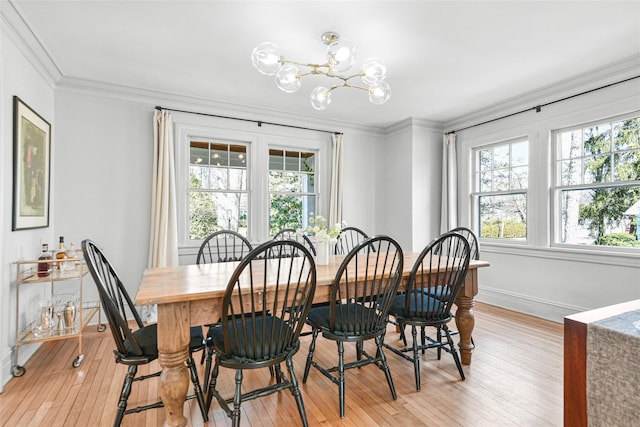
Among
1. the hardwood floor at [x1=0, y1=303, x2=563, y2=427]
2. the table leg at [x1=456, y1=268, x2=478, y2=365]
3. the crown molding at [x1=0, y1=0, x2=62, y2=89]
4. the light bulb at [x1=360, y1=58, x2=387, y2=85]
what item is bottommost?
the hardwood floor at [x1=0, y1=303, x2=563, y2=427]

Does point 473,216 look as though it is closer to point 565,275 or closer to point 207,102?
point 565,275

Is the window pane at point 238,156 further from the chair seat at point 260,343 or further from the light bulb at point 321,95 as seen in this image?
the chair seat at point 260,343

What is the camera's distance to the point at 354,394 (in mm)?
2270

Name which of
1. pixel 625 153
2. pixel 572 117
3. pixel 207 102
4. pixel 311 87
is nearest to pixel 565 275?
pixel 625 153

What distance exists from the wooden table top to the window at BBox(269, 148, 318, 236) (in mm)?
2123

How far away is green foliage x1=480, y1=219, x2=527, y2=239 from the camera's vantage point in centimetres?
426

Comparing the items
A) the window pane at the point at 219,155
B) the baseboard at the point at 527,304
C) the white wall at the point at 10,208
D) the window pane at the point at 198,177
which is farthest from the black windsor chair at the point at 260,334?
the baseboard at the point at 527,304

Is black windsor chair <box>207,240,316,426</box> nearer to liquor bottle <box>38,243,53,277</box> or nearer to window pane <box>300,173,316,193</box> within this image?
→ liquor bottle <box>38,243,53,277</box>

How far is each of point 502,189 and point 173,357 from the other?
4.31 meters

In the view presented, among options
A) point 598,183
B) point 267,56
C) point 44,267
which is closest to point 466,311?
point 598,183

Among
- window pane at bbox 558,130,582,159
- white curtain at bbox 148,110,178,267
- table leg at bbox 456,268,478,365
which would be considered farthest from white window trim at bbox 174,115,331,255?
window pane at bbox 558,130,582,159

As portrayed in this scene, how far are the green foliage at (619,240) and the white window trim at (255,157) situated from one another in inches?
127

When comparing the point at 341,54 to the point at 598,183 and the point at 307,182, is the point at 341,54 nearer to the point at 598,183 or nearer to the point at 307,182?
the point at 307,182

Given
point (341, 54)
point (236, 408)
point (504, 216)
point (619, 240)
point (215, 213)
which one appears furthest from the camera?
point (504, 216)
